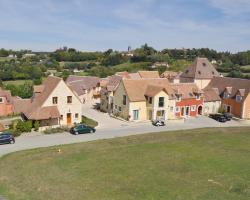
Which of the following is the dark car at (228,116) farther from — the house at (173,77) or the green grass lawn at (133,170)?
the house at (173,77)

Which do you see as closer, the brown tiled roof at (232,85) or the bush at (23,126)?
the bush at (23,126)

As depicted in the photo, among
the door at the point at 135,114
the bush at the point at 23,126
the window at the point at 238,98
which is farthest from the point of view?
→ the window at the point at 238,98

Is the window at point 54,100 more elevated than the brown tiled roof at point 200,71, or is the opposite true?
the brown tiled roof at point 200,71

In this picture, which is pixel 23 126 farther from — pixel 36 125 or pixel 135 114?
pixel 135 114

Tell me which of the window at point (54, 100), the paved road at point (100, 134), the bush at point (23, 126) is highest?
the window at point (54, 100)

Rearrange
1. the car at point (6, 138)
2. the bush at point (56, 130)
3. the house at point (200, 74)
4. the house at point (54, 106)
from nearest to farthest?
the car at point (6, 138) < the bush at point (56, 130) < the house at point (54, 106) < the house at point (200, 74)

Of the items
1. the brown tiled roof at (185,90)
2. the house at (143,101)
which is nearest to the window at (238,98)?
the brown tiled roof at (185,90)

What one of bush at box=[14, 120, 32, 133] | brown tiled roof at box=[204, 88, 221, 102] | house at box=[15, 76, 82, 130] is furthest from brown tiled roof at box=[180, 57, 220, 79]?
bush at box=[14, 120, 32, 133]

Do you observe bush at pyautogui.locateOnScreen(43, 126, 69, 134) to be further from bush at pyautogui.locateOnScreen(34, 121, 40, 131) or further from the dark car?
the dark car
